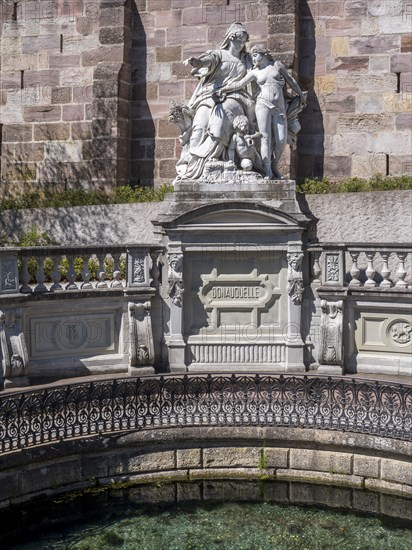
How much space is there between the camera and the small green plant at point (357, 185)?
1497cm

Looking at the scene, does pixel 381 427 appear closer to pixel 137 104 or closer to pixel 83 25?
pixel 137 104

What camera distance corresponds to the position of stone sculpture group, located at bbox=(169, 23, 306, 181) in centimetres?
1074

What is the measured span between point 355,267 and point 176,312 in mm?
2235

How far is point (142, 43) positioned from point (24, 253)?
324 inches

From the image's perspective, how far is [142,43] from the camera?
17203 mm

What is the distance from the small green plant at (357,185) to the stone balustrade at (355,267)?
4155 millimetres

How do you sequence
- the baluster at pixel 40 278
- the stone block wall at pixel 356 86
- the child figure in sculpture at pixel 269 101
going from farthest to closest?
the stone block wall at pixel 356 86
the child figure in sculpture at pixel 269 101
the baluster at pixel 40 278

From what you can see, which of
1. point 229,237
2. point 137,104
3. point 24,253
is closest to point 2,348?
point 24,253

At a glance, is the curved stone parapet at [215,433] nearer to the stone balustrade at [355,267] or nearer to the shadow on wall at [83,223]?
the stone balustrade at [355,267]

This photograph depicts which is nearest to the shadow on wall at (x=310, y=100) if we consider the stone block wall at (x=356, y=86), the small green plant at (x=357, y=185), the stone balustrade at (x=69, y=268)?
the stone block wall at (x=356, y=86)

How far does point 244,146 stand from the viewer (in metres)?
10.7

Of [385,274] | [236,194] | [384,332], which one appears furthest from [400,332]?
[236,194]

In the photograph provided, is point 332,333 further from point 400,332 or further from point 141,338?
point 141,338

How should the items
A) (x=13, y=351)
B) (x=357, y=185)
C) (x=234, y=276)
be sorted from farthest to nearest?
(x=357, y=185), (x=234, y=276), (x=13, y=351)
